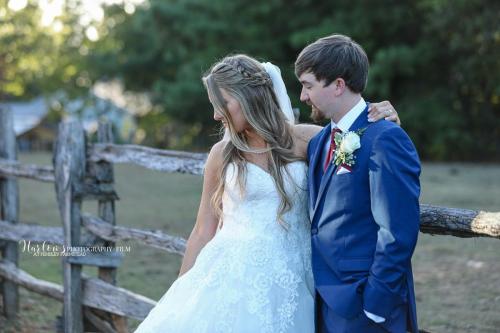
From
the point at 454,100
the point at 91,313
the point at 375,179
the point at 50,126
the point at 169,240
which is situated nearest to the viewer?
the point at 375,179

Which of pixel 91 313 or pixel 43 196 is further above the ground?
pixel 91 313

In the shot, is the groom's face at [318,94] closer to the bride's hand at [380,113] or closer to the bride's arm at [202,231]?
the bride's hand at [380,113]

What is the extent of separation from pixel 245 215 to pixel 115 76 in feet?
116

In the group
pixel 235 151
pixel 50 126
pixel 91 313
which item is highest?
pixel 235 151

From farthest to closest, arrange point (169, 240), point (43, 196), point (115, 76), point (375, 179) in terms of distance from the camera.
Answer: point (115, 76) → point (43, 196) → point (169, 240) → point (375, 179)

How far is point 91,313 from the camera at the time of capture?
19.1ft

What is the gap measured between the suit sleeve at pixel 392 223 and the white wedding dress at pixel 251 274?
0.62m

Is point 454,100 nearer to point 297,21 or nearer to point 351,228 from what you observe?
point 297,21

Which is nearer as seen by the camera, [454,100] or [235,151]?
[235,151]

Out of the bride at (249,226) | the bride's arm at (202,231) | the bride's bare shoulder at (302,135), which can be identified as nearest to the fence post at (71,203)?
the bride's arm at (202,231)

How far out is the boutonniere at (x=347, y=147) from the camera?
2.75 meters

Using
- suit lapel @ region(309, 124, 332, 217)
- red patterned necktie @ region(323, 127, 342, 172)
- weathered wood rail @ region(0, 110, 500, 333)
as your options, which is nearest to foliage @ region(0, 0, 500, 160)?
weathered wood rail @ region(0, 110, 500, 333)

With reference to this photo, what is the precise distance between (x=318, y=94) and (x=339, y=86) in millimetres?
86

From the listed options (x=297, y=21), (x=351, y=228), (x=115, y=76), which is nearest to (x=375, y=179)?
(x=351, y=228)
